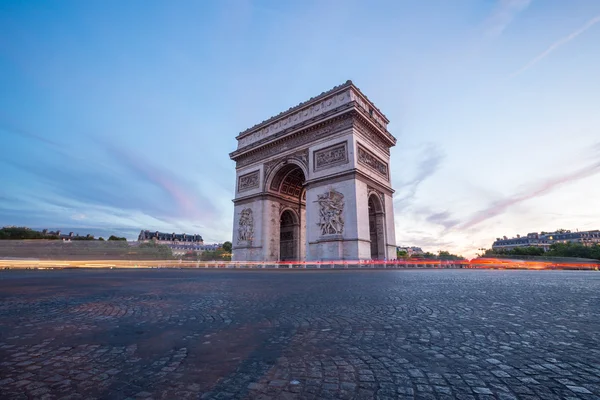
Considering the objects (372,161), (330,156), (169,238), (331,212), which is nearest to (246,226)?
(331,212)

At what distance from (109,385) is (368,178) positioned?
64.4 feet

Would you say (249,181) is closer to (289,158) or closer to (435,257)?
(289,158)

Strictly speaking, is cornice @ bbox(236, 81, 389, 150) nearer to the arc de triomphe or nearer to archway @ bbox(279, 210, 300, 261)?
the arc de triomphe

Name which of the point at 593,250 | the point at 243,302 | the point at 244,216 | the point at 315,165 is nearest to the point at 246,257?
the point at 244,216

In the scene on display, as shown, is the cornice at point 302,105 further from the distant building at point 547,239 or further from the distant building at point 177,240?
the distant building at point 547,239

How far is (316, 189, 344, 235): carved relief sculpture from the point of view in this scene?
1864cm

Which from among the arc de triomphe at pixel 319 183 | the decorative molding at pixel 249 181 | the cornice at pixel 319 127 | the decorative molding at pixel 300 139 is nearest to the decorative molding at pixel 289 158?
the arc de triomphe at pixel 319 183

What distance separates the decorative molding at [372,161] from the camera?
1997 cm

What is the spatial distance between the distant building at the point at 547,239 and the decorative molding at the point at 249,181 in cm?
9694

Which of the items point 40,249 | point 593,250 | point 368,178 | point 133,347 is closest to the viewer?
point 133,347

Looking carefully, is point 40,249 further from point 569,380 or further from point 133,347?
point 569,380

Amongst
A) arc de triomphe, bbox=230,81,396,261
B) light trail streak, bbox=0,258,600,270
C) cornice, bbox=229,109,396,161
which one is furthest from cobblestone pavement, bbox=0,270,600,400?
cornice, bbox=229,109,396,161

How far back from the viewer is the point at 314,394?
3.64 ft

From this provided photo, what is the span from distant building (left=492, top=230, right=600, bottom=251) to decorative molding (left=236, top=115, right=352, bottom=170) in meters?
95.7
